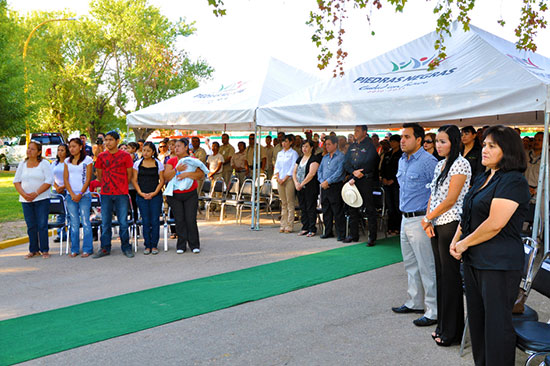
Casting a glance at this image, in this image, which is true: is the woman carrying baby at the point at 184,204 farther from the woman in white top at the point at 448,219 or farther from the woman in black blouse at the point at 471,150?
the woman in white top at the point at 448,219

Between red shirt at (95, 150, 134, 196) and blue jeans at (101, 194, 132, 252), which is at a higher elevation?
red shirt at (95, 150, 134, 196)

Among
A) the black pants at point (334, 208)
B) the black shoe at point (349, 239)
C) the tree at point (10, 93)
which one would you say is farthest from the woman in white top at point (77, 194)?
the tree at point (10, 93)

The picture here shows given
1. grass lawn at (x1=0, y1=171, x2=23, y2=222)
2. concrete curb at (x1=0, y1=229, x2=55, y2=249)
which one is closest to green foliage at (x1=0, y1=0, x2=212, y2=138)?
grass lawn at (x1=0, y1=171, x2=23, y2=222)

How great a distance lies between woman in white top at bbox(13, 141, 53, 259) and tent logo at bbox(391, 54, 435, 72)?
6.05 m

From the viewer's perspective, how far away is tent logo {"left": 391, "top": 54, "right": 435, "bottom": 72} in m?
8.41

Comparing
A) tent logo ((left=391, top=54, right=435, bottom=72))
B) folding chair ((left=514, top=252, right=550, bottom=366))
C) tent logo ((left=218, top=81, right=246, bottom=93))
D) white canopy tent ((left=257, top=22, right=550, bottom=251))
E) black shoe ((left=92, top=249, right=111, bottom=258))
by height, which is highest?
tent logo ((left=218, top=81, right=246, bottom=93))

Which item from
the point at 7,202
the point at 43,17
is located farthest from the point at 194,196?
the point at 43,17

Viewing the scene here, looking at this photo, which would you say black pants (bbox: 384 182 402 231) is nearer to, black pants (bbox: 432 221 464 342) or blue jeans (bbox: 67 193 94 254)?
blue jeans (bbox: 67 193 94 254)

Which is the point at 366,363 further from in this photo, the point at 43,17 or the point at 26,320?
the point at 43,17

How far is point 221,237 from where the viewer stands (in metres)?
9.98

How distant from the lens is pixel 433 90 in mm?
Answer: 7566

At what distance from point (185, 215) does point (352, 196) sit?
9.39 ft

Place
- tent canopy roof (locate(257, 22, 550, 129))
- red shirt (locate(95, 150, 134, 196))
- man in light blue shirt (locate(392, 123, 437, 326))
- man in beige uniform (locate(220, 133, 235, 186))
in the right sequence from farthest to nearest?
man in beige uniform (locate(220, 133, 235, 186)) → red shirt (locate(95, 150, 134, 196)) → tent canopy roof (locate(257, 22, 550, 129)) → man in light blue shirt (locate(392, 123, 437, 326))

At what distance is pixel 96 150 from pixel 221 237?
3194 millimetres
